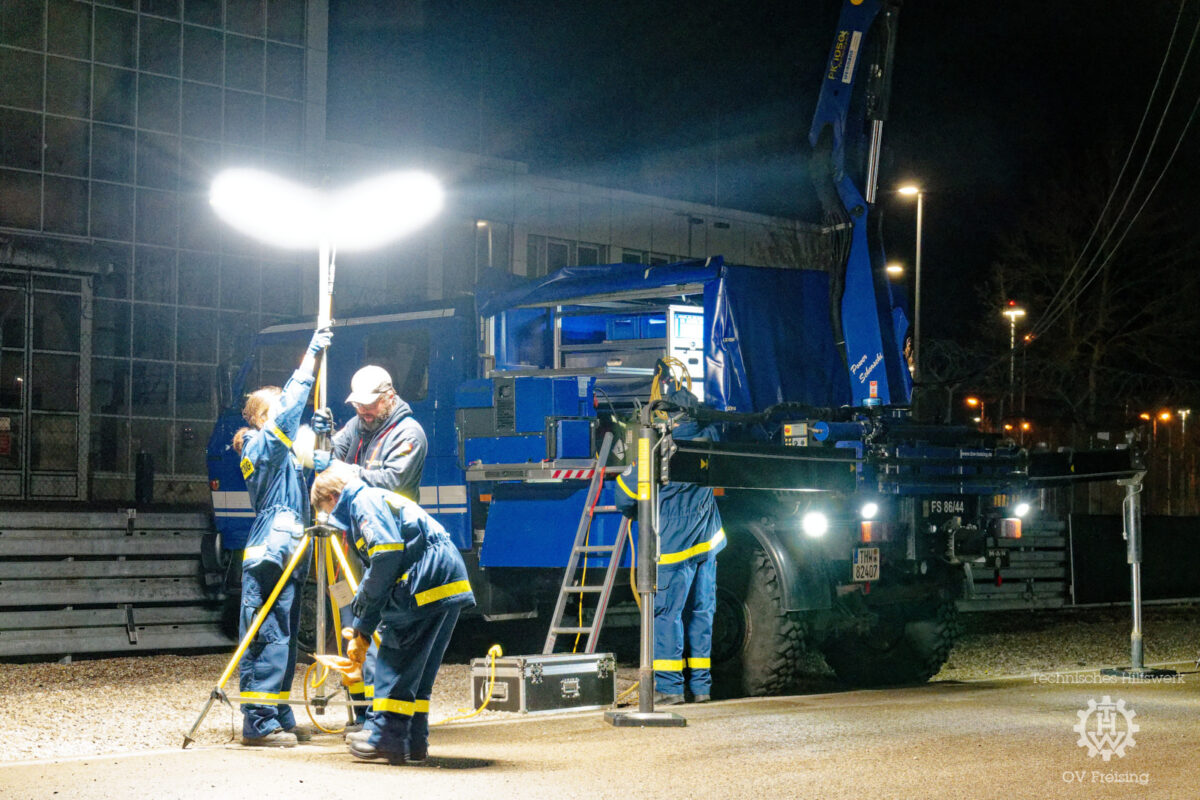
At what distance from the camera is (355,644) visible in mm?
7797

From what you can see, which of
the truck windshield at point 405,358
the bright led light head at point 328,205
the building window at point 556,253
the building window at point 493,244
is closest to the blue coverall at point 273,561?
the bright led light head at point 328,205

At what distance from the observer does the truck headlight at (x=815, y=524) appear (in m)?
11.2

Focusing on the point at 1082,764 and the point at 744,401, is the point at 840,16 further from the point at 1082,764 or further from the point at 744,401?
the point at 1082,764

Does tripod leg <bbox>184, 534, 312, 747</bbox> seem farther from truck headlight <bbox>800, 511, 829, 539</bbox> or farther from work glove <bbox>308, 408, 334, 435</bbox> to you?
truck headlight <bbox>800, 511, 829, 539</bbox>

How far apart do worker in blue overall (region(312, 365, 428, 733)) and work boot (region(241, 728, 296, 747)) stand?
45 cm

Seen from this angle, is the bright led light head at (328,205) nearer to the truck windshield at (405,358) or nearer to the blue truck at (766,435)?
the blue truck at (766,435)

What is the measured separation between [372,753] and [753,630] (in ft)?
13.7

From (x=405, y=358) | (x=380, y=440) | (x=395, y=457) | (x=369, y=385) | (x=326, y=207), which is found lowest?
(x=395, y=457)

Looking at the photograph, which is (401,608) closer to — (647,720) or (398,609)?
(398,609)

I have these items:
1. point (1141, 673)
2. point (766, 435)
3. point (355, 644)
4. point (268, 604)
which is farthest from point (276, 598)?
point (1141, 673)

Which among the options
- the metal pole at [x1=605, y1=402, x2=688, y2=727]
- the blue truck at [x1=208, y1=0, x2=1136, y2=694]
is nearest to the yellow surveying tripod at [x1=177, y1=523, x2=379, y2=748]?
the metal pole at [x1=605, y1=402, x2=688, y2=727]

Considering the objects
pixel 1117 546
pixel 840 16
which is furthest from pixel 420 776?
pixel 1117 546

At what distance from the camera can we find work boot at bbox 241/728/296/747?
27.6 ft

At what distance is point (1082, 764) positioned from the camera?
7.78m
